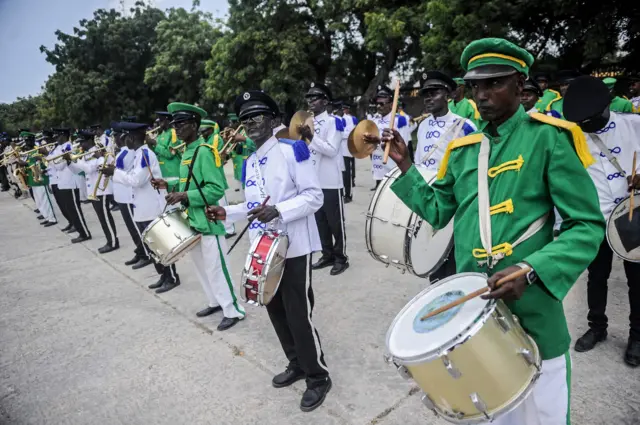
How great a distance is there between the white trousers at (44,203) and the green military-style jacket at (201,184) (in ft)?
26.5

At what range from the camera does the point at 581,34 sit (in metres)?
11.2

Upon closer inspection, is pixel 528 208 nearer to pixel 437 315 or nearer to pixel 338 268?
pixel 437 315

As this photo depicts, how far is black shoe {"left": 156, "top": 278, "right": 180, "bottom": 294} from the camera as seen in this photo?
5582 millimetres

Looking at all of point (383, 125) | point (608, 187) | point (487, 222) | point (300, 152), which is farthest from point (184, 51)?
point (487, 222)

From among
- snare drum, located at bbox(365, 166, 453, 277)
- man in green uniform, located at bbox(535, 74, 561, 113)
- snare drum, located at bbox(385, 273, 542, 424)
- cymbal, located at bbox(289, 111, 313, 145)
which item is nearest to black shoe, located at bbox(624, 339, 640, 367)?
snare drum, located at bbox(365, 166, 453, 277)

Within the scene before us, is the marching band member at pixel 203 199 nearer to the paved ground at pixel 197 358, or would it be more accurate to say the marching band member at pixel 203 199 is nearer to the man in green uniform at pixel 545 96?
the paved ground at pixel 197 358

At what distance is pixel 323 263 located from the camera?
595 centimetres

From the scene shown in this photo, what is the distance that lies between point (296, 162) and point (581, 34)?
1164cm

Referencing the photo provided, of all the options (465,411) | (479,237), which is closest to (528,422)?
(465,411)

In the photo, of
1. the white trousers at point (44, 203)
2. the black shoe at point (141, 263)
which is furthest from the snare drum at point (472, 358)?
the white trousers at point (44, 203)

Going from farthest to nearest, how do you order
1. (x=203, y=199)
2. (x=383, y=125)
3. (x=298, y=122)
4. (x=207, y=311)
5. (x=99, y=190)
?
(x=383, y=125) < (x=99, y=190) < (x=298, y=122) < (x=207, y=311) < (x=203, y=199)

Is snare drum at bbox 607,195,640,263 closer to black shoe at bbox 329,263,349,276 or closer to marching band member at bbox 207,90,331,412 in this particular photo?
marching band member at bbox 207,90,331,412

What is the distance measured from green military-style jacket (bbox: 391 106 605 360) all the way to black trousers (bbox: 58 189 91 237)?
856 cm

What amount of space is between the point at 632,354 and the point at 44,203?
38.8ft
